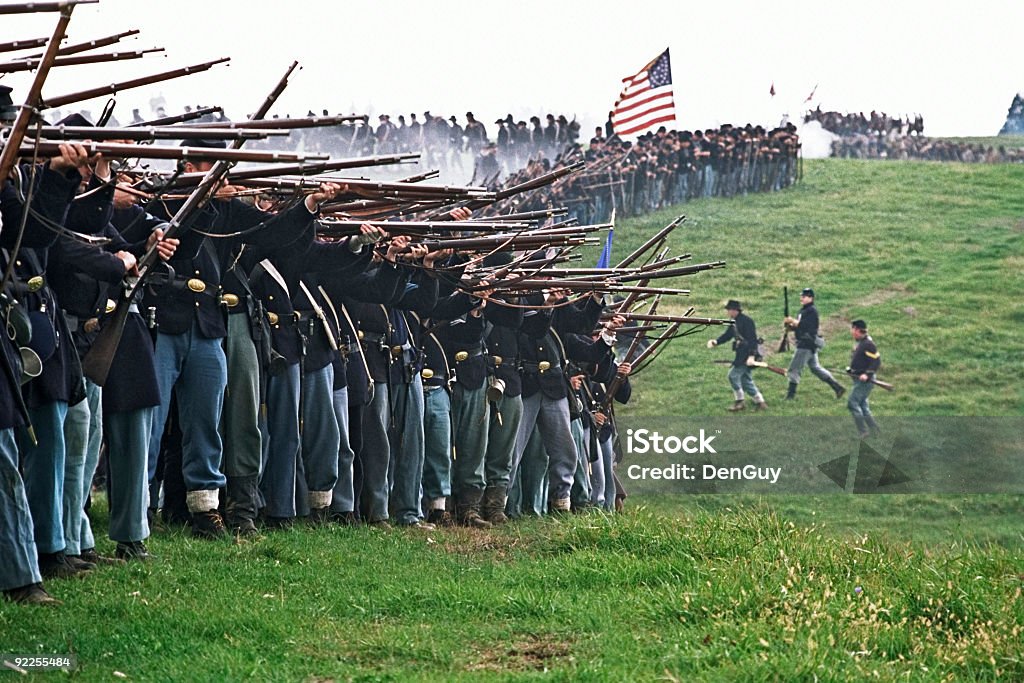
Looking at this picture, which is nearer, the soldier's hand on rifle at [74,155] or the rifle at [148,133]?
the rifle at [148,133]

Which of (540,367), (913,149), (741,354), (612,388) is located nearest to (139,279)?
(540,367)

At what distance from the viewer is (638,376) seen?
26.5 meters

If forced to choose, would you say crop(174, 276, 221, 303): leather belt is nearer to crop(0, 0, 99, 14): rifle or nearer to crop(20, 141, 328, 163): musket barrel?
crop(20, 141, 328, 163): musket barrel

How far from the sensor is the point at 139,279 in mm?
6777

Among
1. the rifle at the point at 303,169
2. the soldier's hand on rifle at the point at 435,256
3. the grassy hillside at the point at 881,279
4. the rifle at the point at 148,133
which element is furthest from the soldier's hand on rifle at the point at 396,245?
the grassy hillside at the point at 881,279

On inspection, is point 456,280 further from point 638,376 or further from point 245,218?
point 638,376

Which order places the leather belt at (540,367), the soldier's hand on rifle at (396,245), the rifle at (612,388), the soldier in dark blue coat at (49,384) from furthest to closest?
the rifle at (612,388) → the leather belt at (540,367) → the soldier's hand on rifle at (396,245) → the soldier in dark blue coat at (49,384)

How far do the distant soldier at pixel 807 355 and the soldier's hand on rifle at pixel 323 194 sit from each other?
A: 1858 cm

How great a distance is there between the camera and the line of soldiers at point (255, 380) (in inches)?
244

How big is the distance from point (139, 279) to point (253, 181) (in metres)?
0.90

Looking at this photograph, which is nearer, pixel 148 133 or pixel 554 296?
pixel 148 133

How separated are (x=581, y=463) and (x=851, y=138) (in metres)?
35.6

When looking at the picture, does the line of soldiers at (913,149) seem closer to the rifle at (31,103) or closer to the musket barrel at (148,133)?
the musket barrel at (148,133)

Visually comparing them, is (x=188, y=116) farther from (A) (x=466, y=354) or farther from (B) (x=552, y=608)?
(A) (x=466, y=354)
